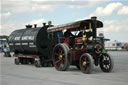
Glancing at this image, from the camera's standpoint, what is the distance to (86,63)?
37.7 ft

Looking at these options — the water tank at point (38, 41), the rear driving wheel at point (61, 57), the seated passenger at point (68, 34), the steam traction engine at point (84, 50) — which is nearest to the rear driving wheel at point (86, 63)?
the steam traction engine at point (84, 50)

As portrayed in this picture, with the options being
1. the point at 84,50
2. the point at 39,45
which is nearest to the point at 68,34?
the point at 84,50

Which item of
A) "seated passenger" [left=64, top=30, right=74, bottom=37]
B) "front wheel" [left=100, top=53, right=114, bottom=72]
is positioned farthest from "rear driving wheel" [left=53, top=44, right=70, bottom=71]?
"front wheel" [left=100, top=53, right=114, bottom=72]

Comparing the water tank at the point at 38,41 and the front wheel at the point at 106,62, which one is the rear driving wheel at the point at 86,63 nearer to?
the front wheel at the point at 106,62

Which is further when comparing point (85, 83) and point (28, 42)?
point (28, 42)

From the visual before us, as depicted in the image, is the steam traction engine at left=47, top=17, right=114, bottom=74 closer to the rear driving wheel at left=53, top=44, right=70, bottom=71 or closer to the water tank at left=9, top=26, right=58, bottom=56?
the rear driving wheel at left=53, top=44, right=70, bottom=71

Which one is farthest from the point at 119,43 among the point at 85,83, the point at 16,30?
the point at 85,83

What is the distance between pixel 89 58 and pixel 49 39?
535 centimetres

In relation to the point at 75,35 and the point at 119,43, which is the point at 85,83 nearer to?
the point at 75,35

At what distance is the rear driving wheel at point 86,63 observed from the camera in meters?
11.1

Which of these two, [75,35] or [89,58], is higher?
[75,35]

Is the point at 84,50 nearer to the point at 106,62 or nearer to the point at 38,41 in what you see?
the point at 106,62

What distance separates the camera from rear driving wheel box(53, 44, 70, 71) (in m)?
12.5

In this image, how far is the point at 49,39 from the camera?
1605cm
